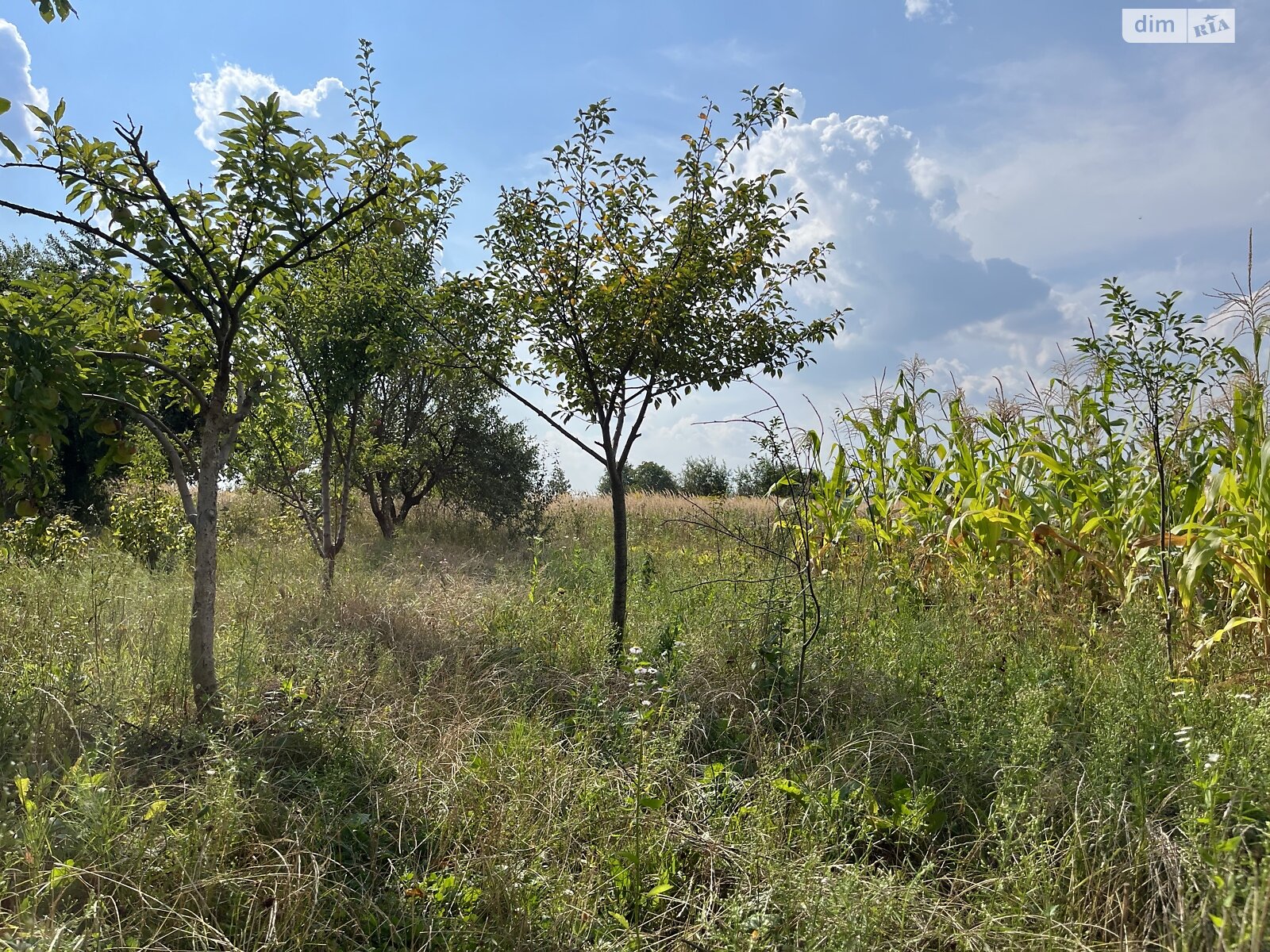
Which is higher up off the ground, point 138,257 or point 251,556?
point 138,257

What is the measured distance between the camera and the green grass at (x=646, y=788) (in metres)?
2.20

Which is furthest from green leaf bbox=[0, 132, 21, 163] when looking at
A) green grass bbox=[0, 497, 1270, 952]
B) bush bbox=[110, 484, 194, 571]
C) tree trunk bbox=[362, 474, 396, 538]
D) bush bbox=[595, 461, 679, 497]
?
bush bbox=[595, 461, 679, 497]

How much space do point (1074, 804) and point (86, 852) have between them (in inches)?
125

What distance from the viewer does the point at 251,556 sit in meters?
8.41

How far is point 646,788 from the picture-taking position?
2.78m

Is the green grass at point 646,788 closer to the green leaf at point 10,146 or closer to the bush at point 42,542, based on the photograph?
the bush at point 42,542

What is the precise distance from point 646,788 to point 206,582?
2270mm

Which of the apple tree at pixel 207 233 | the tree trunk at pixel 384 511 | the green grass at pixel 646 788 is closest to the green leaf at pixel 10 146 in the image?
the apple tree at pixel 207 233

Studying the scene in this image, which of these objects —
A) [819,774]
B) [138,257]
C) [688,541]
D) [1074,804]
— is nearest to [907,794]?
[819,774]

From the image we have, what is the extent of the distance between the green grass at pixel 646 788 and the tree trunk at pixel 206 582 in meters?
0.16

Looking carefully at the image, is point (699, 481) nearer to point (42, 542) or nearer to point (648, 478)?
point (648, 478)

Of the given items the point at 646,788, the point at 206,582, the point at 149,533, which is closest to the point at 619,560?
the point at 646,788

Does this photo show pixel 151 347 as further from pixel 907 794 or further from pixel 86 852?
pixel 907 794

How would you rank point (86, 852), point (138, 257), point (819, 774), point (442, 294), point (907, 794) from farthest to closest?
point (442, 294)
point (138, 257)
point (819, 774)
point (907, 794)
point (86, 852)
